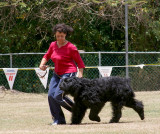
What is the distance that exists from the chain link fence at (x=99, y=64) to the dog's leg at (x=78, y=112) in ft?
26.3

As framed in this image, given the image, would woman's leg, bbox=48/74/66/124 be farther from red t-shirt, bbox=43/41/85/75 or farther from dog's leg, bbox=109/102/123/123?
dog's leg, bbox=109/102/123/123

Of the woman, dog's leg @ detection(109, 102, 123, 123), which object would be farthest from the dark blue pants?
dog's leg @ detection(109, 102, 123, 123)

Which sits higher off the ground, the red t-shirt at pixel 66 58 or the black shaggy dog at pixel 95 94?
the red t-shirt at pixel 66 58

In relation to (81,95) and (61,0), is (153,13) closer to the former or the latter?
(61,0)

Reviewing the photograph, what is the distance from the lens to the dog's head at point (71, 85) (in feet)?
24.8

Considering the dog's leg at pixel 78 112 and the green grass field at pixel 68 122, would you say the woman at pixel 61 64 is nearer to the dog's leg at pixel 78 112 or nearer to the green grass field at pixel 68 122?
the dog's leg at pixel 78 112

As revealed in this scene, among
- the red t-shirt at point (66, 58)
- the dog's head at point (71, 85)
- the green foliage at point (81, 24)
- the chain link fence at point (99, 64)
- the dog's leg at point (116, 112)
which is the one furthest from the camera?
the green foliage at point (81, 24)

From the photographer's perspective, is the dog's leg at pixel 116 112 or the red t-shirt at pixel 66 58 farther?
the dog's leg at pixel 116 112

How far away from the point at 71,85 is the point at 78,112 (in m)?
0.52

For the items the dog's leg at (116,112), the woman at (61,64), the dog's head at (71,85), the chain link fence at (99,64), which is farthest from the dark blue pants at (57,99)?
the chain link fence at (99,64)

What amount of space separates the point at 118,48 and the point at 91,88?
34.9 feet

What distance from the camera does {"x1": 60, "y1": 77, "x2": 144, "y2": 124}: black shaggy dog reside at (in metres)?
7.59

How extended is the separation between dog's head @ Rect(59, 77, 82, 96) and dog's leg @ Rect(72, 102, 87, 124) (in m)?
0.23

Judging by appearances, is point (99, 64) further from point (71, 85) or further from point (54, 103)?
point (71, 85)
